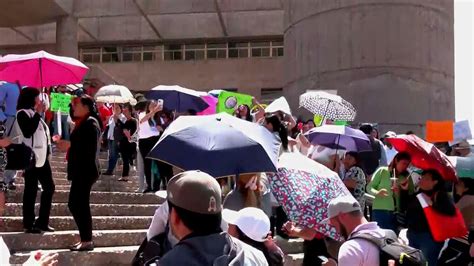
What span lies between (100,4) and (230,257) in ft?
94.4

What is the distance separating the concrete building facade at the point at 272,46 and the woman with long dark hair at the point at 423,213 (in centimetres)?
1257

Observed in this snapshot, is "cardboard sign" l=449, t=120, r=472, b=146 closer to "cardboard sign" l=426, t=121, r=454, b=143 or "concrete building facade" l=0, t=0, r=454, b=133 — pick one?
"cardboard sign" l=426, t=121, r=454, b=143

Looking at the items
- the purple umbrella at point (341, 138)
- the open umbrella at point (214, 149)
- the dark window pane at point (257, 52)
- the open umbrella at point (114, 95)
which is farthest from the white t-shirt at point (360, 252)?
the dark window pane at point (257, 52)

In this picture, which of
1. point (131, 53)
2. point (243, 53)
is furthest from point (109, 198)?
point (131, 53)

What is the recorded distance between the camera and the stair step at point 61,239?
6.74m

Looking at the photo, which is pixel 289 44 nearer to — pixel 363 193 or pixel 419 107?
pixel 419 107

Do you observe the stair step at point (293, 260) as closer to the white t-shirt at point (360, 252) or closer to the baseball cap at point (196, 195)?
the white t-shirt at point (360, 252)

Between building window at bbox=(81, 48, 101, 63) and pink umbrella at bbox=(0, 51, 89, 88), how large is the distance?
2915 centimetres

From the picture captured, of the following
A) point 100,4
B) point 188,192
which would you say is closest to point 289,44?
point 100,4

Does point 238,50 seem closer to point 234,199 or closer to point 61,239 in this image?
point 61,239

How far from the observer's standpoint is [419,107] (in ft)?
62.2

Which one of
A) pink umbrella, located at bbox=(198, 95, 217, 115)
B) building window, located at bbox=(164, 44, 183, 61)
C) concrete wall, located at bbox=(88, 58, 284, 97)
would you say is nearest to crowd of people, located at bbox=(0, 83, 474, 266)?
pink umbrella, located at bbox=(198, 95, 217, 115)

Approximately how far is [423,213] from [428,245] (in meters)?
0.34

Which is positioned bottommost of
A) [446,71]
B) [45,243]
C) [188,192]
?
[45,243]
